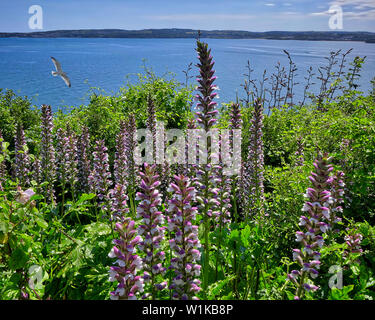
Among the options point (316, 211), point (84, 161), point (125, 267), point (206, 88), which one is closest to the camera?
point (125, 267)

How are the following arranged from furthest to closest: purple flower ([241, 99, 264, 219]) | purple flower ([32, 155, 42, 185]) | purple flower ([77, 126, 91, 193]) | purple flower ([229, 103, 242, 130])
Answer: purple flower ([77, 126, 91, 193]) < purple flower ([32, 155, 42, 185]) < purple flower ([241, 99, 264, 219]) < purple flower ([229, 103, 242, 130])

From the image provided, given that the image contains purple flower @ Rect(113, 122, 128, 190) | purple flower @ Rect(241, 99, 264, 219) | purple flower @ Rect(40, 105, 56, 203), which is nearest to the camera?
purple flower @ Rect(241, 99, 264, 219)

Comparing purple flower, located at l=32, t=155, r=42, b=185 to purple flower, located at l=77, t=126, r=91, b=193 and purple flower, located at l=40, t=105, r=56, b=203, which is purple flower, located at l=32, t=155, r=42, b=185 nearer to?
purple flower, located at l=40, t=105, r=56, b=203

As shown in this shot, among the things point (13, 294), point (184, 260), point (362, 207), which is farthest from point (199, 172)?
point (362, 207)

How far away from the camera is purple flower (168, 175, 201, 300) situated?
2.45m

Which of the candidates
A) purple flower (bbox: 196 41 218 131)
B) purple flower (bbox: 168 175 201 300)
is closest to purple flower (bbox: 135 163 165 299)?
purple flower (bbox: 168 175 201 300)

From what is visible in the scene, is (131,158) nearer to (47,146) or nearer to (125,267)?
(47,146)

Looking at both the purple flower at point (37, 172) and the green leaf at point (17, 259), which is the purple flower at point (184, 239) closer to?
the green leaf at point (17, 259)

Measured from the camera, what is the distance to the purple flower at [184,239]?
8.02 ft

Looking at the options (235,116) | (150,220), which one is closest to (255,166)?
(235,116)

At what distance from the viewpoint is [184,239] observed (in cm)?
250

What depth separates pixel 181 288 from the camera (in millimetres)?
2521
